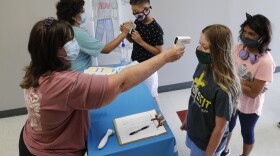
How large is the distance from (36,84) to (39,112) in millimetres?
140

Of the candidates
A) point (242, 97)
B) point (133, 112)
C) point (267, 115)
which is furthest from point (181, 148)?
point (267, 115)

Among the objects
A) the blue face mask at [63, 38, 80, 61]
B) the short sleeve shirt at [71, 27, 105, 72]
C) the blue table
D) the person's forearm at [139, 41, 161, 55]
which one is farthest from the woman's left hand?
the blue face mask at [63, 38, 80, 61]

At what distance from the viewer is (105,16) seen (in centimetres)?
257

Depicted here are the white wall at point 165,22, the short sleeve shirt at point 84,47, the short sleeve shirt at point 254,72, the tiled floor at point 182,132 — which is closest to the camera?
the short sleeve shirt at point 254,72

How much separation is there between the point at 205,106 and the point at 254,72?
0.50 m

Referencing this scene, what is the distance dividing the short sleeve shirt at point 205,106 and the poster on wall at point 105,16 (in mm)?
1420

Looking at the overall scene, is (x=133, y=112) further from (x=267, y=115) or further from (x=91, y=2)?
(x=267, y=115)

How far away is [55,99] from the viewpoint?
1076mm

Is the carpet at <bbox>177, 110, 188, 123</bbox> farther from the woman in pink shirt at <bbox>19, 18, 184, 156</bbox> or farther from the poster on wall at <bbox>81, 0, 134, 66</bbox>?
the woman in pink shirt at <bbox>19, 18, 184, 156</bbox>

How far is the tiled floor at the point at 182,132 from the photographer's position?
7.48 feet

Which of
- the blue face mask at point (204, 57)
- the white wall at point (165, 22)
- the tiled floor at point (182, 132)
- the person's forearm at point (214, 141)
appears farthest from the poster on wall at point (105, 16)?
the person's forearm at point (214, 141)

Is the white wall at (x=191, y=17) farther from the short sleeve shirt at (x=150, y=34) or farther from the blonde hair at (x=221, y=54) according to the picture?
the blonde hair at (x=221, y=54)

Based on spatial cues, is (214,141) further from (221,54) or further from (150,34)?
(150,34)

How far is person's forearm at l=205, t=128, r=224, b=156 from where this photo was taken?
1299 millimetres
